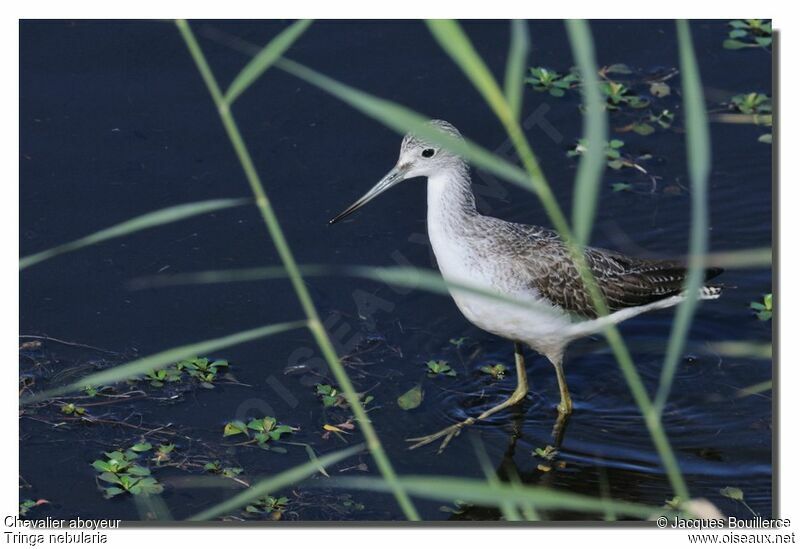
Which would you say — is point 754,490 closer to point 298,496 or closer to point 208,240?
point 298,496

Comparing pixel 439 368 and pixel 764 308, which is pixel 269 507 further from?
pixel 764 308

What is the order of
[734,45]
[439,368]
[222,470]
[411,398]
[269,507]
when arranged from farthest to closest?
[734,45]
[439,368]
[411,398]
[222,470]
[269,507]

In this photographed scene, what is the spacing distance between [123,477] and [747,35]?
530 centimetres

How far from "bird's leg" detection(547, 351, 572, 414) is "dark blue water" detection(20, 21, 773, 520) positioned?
3.7 inches

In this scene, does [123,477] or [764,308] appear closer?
[123,477]

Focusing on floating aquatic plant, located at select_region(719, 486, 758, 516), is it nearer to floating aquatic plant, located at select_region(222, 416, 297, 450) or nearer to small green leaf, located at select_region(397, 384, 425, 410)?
small green leaf, located at select_region(397, 384, 425, 410)

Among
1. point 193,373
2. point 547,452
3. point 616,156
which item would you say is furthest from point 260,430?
point 616,156

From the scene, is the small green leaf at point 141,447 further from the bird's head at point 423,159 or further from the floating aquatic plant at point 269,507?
the bird's head at point 423,159

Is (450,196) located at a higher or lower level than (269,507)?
higher

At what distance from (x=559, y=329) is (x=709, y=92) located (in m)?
2.95

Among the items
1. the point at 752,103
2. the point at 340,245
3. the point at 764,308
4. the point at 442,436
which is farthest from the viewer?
the point at 752,103

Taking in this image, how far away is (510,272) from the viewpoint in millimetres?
6066

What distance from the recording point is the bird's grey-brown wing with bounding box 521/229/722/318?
6211 millimetres

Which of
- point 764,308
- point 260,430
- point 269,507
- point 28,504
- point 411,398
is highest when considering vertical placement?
point 764,308
